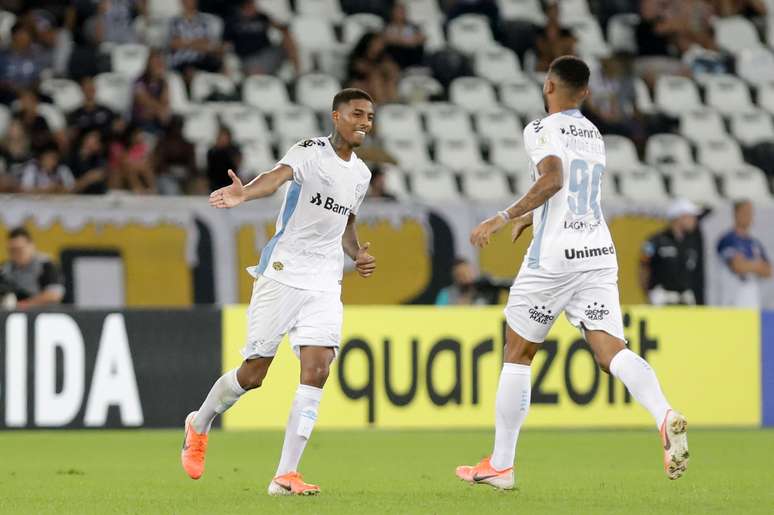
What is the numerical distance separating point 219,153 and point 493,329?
4.23m

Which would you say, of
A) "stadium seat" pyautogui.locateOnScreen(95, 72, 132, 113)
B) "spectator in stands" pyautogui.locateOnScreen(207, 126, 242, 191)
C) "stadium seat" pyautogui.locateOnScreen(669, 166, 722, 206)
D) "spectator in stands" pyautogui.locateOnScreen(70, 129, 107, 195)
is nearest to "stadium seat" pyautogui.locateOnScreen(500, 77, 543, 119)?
"stadium seat" pyautogui.locateOnScreen(669, 166, 722, 206)

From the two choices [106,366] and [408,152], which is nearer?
[106,366]

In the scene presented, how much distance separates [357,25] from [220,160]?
423 cm

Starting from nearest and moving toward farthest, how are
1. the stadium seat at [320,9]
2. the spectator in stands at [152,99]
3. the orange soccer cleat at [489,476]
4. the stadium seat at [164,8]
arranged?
the orange soccer cleat at [489,476], the spectator in stands at [152,99], the stadium seat at [164,8], the stadium seat at [320,9]

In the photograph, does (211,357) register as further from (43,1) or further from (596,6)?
(596,6)

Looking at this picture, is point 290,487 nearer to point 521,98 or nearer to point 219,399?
point 219,399

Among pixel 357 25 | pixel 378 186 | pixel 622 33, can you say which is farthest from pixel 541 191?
pixel 622 33

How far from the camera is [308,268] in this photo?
29.0ft

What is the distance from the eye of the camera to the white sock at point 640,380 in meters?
8.24

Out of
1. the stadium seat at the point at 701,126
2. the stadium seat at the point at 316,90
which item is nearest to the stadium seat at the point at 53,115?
the stadium seat at the point at 316,90

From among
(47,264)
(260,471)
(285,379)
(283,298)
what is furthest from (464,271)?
(283,298)

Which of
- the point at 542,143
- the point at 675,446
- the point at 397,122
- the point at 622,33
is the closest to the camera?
the point at 675,446

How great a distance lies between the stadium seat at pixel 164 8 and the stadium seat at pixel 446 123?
10.9 ft

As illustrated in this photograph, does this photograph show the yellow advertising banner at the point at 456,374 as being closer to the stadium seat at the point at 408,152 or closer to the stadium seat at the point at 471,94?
the stadium seat at the point at 408,152
